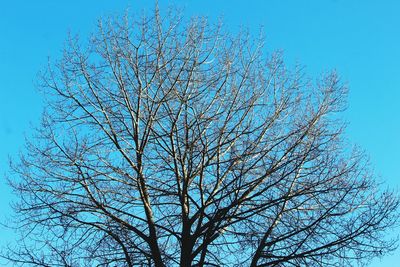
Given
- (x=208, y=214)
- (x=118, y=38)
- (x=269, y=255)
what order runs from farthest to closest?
1. (x=118, y=38)
2. (x=208, y=214)
3. (x=269, y=255)

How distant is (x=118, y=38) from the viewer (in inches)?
517

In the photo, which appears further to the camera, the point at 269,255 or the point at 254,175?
the point at 254,175

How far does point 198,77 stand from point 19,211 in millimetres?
4238

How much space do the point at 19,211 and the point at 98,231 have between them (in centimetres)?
157

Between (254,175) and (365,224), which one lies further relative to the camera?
(254,175)

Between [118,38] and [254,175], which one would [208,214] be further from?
[118,38]

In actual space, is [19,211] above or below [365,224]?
above

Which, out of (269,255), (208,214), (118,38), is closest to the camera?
(269,255)

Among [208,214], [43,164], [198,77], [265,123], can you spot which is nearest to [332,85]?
[265,123]

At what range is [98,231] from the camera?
489 inches

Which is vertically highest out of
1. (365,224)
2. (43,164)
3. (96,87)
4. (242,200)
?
(96,87)

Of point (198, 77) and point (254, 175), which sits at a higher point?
point (198, 77)

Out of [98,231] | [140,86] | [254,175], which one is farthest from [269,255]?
[140,86]

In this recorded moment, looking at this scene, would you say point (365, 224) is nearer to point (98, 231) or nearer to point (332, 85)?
point (332, 85)
